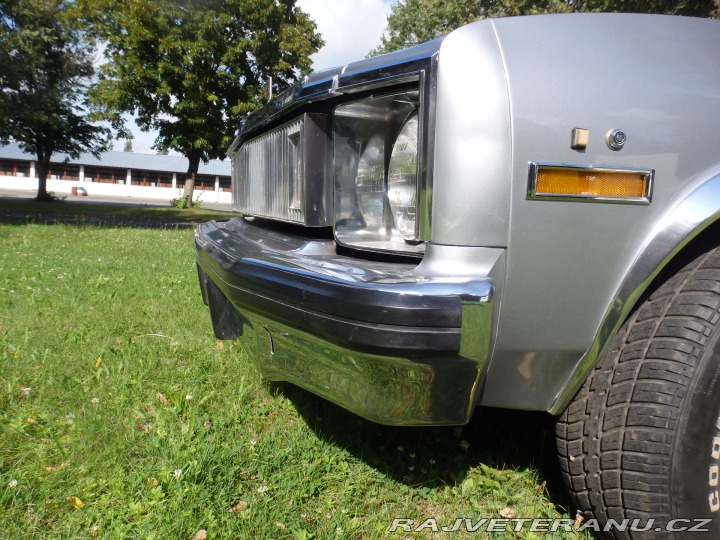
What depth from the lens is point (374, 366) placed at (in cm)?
129

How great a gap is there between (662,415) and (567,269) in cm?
41

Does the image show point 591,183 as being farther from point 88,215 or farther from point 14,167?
point 14,167

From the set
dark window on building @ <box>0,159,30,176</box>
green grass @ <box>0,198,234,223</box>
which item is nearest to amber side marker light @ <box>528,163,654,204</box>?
green grass @ <box>0,198,234,223</box>

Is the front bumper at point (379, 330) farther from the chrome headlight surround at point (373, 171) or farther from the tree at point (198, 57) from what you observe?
the tree at point (198, 57)

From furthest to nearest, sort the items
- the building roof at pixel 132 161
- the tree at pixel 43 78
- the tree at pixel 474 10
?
the building roof at pixel 132 161
the tree at pixel 43 78
the tree at pixel 474 10

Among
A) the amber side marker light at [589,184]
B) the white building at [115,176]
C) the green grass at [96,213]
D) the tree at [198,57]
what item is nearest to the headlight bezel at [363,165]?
the amber side marker light at [589,184]

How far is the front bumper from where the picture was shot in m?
1.22

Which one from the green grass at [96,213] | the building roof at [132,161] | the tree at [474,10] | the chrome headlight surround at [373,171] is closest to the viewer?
the chrome headlight surround at [373,171]

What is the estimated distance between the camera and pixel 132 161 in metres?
51.9

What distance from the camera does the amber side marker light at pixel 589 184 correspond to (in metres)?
1.29

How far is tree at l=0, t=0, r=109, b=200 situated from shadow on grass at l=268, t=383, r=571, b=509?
494 inches

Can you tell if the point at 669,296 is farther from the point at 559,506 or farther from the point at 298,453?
the point at 298,453

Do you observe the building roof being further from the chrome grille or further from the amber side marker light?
the amber side marker light

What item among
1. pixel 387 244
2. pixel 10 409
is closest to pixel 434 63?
pixel 387 244
